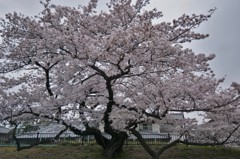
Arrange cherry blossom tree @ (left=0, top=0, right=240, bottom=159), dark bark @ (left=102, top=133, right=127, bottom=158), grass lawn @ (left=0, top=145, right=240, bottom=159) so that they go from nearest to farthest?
cherry blossom tree @ (left=0, top=0, right=240, bottom=159) < dark bark @ (left=102, top=133, right=127, bottom=158) < grass lawn @ (left=0, top=145, right=240, bottom=159)

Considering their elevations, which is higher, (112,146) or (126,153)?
(112,146)

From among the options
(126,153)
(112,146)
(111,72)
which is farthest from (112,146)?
(111,72)

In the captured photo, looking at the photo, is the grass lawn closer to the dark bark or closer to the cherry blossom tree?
the dark bark

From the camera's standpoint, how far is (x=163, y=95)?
29.8 ft

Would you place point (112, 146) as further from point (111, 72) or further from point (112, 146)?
point (111, 72)

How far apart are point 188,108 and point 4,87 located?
6.44 meters

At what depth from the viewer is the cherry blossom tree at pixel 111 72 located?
7.83m

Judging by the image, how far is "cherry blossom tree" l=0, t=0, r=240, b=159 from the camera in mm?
7832

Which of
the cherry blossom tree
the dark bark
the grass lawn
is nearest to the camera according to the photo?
the cherry blossom tree

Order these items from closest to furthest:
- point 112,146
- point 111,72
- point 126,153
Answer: point 111,72, point 112,146, point 126,153

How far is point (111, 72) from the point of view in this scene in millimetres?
9234

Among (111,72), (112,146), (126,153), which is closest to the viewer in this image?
(111,72)

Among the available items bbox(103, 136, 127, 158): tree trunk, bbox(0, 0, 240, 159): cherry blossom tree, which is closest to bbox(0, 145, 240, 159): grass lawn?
bbox(103, 136, 127, 158): tree trunk

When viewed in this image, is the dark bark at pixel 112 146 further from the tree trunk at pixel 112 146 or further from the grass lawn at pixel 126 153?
the grass lawn at pixel 126 153
